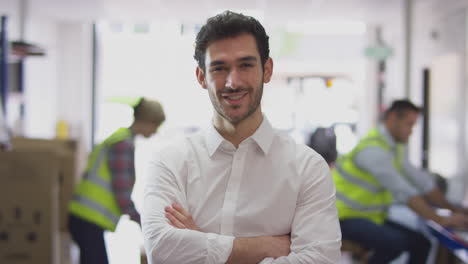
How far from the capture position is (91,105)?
30.7 feet

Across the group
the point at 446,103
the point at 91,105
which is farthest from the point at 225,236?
the point at 91,105

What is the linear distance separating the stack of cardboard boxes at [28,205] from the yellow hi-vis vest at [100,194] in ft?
2.00

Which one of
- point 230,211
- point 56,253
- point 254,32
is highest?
point 254,32

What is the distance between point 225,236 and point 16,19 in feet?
23.1

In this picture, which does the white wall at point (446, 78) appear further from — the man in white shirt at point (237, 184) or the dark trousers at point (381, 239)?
the man in white shirt at point (237, 184)

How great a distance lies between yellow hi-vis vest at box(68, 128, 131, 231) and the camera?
2.71 metres

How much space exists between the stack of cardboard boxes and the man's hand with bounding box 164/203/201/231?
6.73 ft

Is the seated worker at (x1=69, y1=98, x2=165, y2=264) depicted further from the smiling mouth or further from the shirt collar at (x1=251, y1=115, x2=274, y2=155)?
the smiling mouth

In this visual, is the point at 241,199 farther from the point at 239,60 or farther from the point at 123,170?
the point at 123,170

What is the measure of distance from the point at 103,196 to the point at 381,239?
1571mm

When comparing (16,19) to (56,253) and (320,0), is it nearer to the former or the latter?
(320,0)

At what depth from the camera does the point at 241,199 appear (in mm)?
1363

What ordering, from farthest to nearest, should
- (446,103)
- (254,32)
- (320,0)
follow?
(320,0) < (446,103) < (254,32)

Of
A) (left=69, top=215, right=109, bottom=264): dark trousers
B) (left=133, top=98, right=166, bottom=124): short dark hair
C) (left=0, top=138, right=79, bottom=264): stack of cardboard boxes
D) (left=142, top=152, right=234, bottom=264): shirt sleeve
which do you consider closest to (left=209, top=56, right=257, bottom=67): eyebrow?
(left=142, top=152, right=234, bottom=264): shirt sleeve
